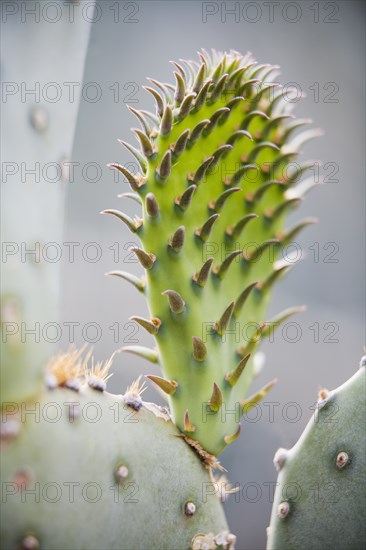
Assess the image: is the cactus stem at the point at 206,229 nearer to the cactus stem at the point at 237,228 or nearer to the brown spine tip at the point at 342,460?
the cactus stem at the point at 237,228

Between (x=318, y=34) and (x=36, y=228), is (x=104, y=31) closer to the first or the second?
(x=318, y=34)

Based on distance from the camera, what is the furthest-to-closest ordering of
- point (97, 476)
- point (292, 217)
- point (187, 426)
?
point (292, 217) < point (187, 426) < point (97, 476)

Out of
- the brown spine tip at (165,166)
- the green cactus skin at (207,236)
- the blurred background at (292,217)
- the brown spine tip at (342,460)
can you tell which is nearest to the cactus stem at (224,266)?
the green cactus skin at (207,236)

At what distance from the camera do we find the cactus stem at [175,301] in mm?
728

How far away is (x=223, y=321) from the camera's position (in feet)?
2.50

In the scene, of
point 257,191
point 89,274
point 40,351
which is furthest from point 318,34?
point 40,351

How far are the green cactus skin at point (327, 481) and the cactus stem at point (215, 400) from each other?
9 centimetres

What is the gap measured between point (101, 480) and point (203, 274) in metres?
0.24

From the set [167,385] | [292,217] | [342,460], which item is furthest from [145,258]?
[292,217]

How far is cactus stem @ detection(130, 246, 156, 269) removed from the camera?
0.73 m

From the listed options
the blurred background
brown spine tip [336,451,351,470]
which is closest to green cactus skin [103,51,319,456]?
brown spine tip [336,451,351,470]

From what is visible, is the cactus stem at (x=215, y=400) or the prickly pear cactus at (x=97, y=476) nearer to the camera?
the prickly pear cactus at (x=97, y=476)

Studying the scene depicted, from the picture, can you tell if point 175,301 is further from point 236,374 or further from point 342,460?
point 342,460

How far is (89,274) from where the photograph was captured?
4.94ft
